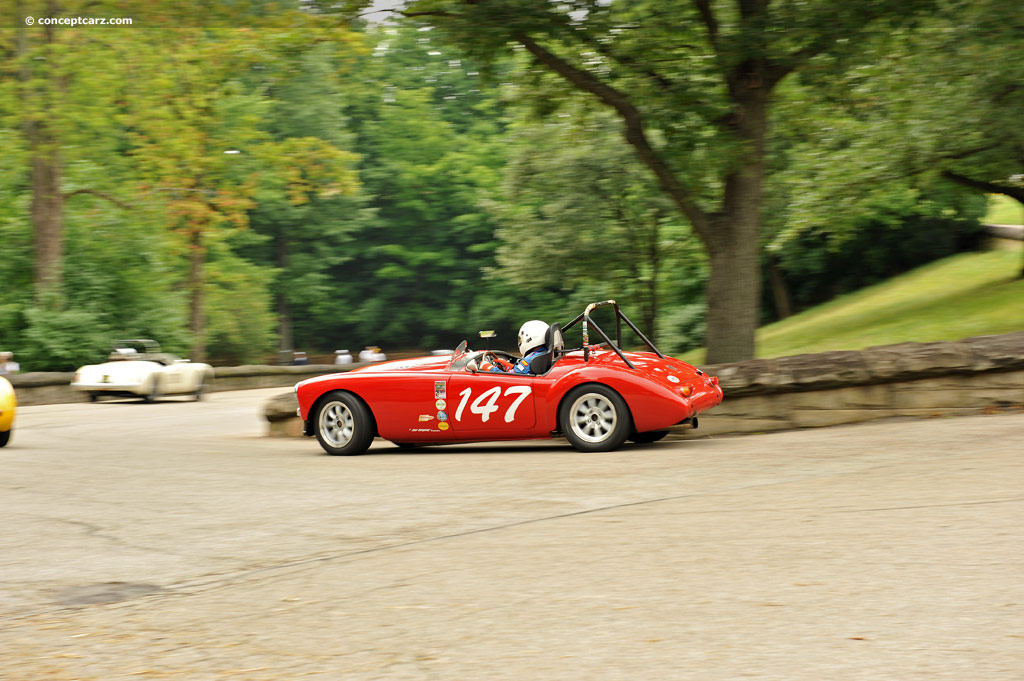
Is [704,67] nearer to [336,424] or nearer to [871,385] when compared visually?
[871,385]

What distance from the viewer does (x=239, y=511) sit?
8.41 metres

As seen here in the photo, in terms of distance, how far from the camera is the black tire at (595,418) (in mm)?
11508

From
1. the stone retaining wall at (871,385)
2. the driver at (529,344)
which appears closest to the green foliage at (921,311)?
the stone retaining wall at (871,385)

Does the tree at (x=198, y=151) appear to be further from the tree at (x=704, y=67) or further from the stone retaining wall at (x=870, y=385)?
the stone retaining wall at (x=870, y=385)

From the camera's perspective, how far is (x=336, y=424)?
12836 mm

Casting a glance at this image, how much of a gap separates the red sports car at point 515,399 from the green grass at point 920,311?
40.7 feet

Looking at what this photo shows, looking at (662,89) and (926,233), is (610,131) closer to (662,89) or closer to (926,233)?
(926,233)

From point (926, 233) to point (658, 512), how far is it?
30.8m

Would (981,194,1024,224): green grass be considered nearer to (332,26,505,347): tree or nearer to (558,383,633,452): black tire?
(332,26,505,347): tree

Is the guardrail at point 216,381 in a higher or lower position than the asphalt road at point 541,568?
higher

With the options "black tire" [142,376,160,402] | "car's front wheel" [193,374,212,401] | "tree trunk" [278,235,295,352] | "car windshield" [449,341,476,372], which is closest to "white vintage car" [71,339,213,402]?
"black tire" [142,376,160,402]

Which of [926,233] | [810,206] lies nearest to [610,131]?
[810,206]

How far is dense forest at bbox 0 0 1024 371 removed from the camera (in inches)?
610

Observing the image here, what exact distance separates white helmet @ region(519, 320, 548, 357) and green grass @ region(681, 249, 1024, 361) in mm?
12484
